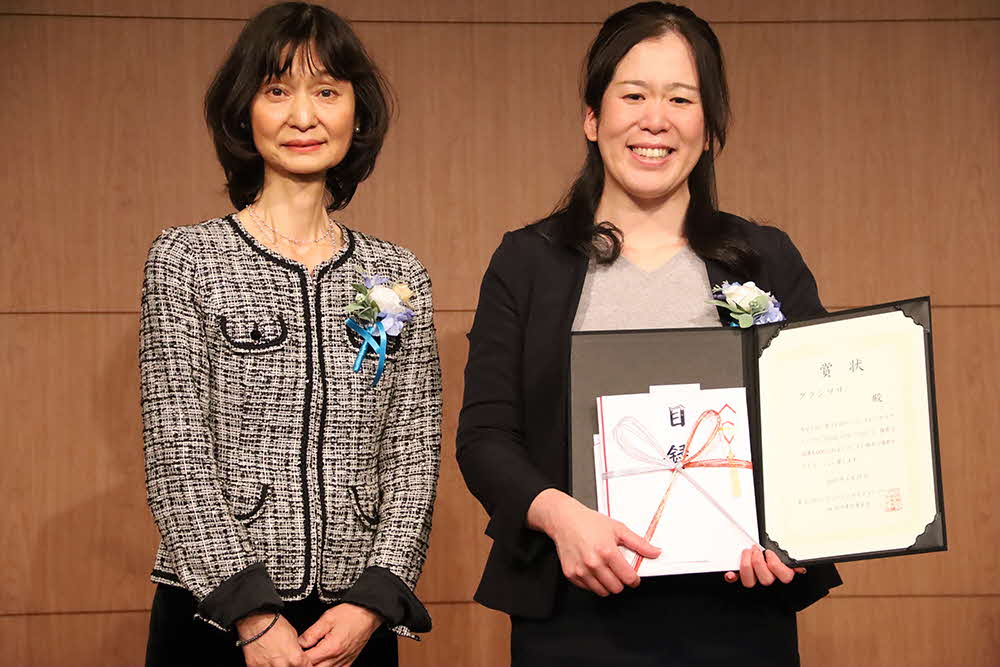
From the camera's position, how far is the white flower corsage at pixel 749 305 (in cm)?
151

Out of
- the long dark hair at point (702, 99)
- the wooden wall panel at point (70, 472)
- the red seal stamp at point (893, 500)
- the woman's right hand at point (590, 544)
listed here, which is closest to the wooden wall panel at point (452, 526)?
the wooden wall panel at point (70, 472)

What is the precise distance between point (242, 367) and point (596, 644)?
690mm

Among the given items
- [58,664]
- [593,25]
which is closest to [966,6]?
[593,25]

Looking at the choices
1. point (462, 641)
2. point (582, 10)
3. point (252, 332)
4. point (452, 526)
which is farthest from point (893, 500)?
point (582, 10)

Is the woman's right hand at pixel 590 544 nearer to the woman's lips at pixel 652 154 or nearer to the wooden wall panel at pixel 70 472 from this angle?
the woman's lips at pixel 652 154

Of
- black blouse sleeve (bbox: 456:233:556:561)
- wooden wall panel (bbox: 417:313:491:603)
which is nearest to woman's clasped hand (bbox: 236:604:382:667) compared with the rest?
black blouse sleeve (bbox: 456:233:556:561)

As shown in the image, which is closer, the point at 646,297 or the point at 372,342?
the point at 646,297

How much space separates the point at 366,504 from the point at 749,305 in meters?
0.69

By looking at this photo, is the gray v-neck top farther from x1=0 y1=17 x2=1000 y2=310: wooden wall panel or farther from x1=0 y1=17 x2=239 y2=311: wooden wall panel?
x1=0 y1=17 x2=239 y2=311: wooden wall panel

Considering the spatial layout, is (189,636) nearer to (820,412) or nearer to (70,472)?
(820,412)

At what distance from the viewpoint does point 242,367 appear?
1680 millimetres

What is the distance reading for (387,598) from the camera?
5.42 ft

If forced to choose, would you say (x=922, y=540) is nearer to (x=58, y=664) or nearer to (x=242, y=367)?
(x=242, y=367)

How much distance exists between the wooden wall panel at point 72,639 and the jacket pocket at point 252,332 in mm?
1857
